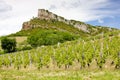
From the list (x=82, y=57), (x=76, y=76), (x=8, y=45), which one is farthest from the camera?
(x=8, y=45)

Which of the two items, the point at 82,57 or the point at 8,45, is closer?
the point at 82,57

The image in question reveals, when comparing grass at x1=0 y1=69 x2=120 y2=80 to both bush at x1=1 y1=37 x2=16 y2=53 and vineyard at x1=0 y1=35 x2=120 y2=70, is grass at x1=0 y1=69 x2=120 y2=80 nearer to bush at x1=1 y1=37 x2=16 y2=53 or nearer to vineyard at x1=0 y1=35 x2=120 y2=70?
vineyard at x1=0 y1=35 x2=120 y2=70

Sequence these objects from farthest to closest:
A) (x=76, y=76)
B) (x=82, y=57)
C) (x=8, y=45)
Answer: (x=8, y=45), (x=82, y=57), (x=76, y=76)

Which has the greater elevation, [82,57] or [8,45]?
[82,57]

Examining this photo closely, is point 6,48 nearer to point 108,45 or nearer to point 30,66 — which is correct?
point 30,66

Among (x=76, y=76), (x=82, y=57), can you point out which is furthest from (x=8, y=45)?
(x=76, y=76)

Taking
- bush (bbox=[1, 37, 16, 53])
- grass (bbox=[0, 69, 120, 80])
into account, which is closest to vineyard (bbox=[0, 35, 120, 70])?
grass (bbox=[0, 69, 120, 80])

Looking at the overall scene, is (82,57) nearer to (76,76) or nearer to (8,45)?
(76,76)

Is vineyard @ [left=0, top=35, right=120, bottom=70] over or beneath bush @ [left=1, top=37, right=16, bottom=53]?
over

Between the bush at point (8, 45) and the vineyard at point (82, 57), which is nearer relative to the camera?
the vineyard at point (82, 57)

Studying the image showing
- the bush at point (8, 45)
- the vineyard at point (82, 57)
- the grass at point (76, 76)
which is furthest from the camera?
the bush at point (8, 45)

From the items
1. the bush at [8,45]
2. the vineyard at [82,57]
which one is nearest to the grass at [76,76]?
the vineyard at [82,57]

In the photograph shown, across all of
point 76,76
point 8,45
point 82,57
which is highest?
point 76,76

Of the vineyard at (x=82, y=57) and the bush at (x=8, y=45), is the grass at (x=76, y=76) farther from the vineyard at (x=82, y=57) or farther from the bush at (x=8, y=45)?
the bush at (x=8, y=45)
